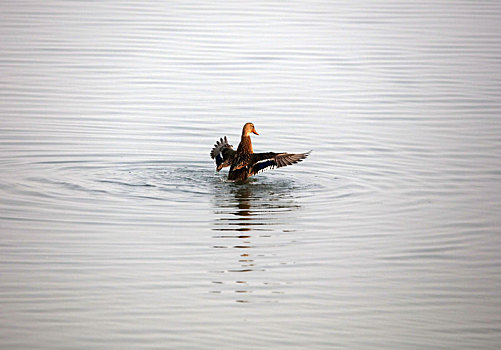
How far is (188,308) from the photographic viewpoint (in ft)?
26.7

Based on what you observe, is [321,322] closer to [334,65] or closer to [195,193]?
[195,193]

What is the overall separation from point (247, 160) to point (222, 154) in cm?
80

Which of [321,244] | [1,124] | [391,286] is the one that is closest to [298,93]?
[1,124]

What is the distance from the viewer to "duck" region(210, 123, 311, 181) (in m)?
13.0

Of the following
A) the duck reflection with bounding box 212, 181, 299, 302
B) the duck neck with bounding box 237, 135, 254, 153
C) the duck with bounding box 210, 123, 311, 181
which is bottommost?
the duck reflection with bounding box 212, 181, 299, 302

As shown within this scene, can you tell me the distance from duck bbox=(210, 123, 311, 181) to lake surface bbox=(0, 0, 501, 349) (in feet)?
0.89

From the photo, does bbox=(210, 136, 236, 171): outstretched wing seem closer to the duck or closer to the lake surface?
the duck

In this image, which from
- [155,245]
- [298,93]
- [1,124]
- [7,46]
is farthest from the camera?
[7,46]

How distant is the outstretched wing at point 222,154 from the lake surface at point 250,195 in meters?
0.21

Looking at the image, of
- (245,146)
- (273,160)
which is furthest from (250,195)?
(245,146)

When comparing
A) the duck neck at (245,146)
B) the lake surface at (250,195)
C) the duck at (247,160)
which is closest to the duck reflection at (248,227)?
the lake surface at (250,195)

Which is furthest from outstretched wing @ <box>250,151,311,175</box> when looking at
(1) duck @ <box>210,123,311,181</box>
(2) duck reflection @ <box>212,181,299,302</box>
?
(2) duck reflection @ <box>212,181,299,302</box>

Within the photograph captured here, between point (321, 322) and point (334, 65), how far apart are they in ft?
50.6

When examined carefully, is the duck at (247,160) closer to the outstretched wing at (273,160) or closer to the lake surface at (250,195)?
the outstretched wing at (273,160)
